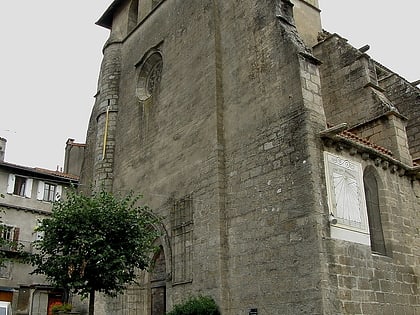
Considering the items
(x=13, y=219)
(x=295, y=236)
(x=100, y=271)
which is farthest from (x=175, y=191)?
(x=13, y=219)

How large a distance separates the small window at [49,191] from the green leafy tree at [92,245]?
47.4ft

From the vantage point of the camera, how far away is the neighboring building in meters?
23.1

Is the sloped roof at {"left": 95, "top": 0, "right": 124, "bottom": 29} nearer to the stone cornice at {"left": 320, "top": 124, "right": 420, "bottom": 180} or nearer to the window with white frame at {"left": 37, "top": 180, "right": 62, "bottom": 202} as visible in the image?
the window with white frame at {"left": 37, "top": 180, "right": 62, "bottom": 202}

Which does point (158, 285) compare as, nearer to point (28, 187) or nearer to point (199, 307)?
point (199, 307)

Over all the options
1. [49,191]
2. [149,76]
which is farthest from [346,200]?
[49,191]

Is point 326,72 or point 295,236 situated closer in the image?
point 295,236

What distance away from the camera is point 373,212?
37.3ft

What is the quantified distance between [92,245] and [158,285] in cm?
352

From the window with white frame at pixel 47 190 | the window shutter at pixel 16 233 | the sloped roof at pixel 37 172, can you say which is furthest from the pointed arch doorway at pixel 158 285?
the window with white frame at pixel 47 190

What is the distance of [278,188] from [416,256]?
419 centimetres

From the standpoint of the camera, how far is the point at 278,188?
34.1ft

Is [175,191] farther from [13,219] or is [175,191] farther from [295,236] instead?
[13,219]

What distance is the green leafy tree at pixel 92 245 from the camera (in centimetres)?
1102

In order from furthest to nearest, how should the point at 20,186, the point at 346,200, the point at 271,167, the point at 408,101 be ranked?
the point at 20,186 → the point at 408,101 → the point at 271,167 → the point at 346,200
